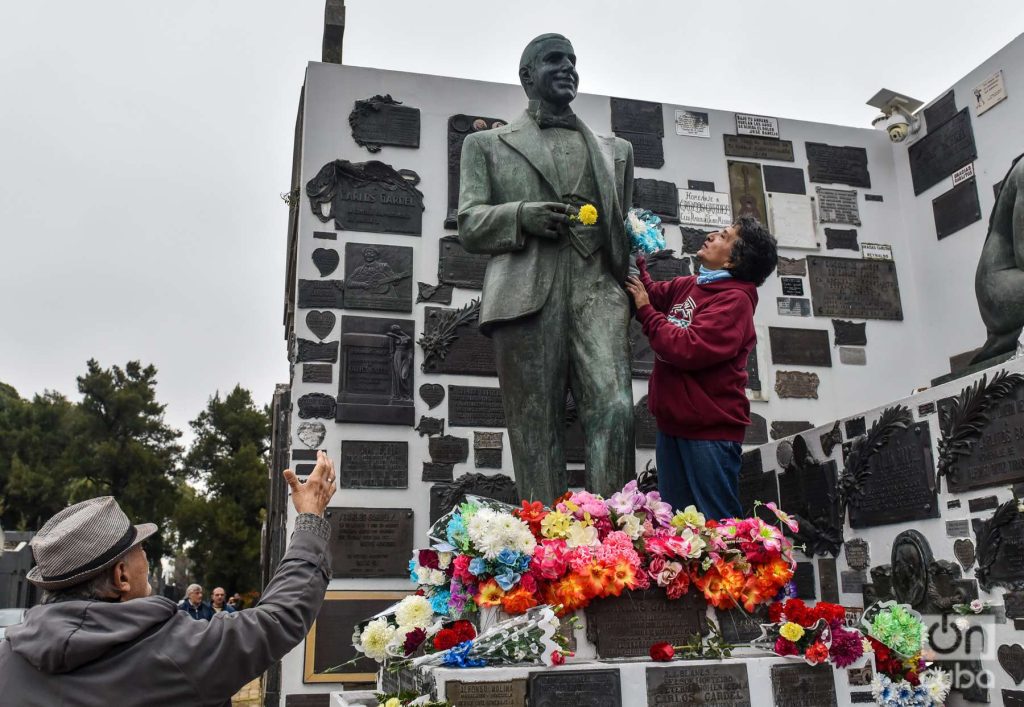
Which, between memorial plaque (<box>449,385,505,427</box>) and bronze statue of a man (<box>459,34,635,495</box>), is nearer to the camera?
bronze statue of a man (<box>459,34,635,495</box>)

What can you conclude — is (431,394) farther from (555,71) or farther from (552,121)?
(555,71)

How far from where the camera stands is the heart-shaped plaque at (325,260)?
700 centimetres

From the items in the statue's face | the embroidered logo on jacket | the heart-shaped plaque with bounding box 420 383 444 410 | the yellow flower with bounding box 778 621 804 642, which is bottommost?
the yellow flower with bounding box 778 621 804 642

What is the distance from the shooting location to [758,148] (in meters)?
8.31

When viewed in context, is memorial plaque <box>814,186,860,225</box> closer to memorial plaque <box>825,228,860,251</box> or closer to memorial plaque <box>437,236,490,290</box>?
memorial plaque <box>825,228,860,251</box>

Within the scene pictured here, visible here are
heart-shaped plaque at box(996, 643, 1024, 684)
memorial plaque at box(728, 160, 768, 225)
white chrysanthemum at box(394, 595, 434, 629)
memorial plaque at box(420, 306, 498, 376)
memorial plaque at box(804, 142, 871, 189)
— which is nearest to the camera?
white chrysanthemum at box(394, 595, 434, 629)

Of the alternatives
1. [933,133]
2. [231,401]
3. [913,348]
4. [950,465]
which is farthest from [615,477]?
[231,401]

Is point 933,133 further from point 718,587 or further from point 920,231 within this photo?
point 718,587

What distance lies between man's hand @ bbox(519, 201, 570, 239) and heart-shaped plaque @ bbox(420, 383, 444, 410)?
247 cm

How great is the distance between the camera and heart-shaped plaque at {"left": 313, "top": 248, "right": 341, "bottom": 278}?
7004 millimetres

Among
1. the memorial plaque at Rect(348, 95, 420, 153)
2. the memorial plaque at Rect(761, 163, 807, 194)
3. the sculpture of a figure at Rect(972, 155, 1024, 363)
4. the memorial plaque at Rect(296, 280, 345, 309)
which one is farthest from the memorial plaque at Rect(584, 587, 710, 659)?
the memorial plaque at Rect(761, 163, 807, 194)

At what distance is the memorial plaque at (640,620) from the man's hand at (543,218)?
73.9 inches

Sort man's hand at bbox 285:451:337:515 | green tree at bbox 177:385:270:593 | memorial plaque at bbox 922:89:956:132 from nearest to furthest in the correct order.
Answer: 1. man's hand at bbox 285:451:337:515
2. memorial plaque at bbox 922:89:956:132
3. green tree at bbox 177:385:270:593

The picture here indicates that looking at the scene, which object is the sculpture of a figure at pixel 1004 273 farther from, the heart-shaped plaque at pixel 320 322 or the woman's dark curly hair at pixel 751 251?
the heart-shaped plaque at pixel 320 322
